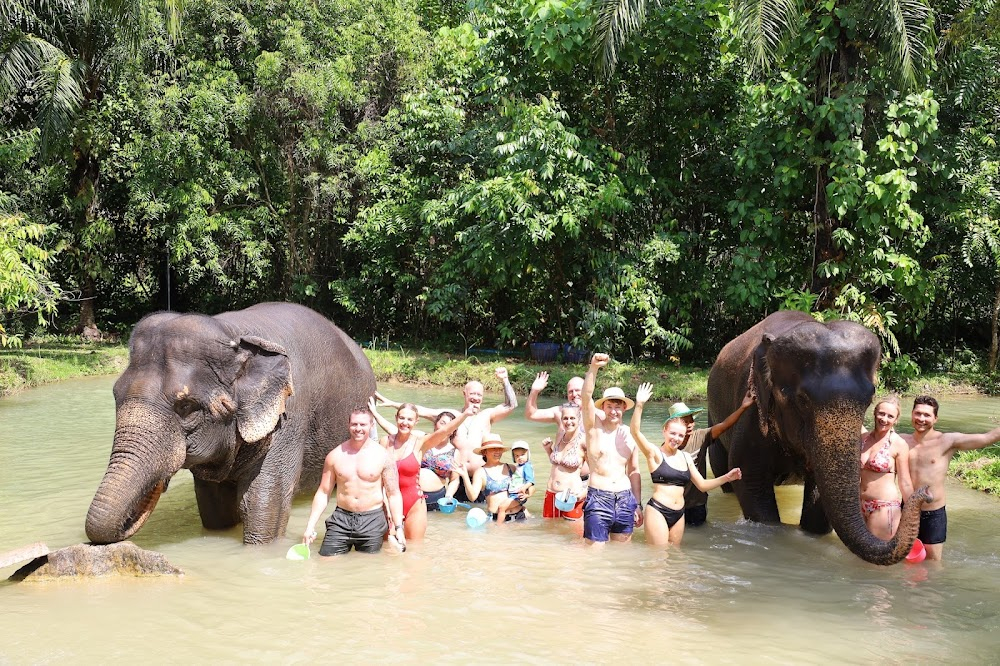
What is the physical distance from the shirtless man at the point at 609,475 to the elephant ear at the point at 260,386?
246 cm

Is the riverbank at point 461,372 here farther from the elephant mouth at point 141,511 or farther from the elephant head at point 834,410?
the elephant mouth at point 141,511

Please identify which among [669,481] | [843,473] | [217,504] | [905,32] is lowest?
[217,504]

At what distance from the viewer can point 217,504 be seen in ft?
25.8

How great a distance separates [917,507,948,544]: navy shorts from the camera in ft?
24.0

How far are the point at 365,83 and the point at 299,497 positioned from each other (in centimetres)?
1460

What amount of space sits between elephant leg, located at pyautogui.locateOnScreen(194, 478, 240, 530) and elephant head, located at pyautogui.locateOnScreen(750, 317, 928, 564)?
4546 millimetres

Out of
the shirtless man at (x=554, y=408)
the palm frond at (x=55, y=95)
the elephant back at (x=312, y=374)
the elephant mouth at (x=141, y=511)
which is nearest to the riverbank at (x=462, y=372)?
the palm frond at (x=55, y=95)

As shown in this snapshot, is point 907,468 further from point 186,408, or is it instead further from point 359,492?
point 186,408

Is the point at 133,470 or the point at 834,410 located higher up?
the point at 834,410

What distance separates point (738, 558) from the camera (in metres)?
7.54

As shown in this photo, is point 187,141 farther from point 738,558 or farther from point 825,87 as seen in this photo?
point 738,558

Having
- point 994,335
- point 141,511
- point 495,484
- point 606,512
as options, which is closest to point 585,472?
point 495,484

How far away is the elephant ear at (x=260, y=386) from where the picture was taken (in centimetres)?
694

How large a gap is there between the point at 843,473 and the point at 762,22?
764 centimetres
